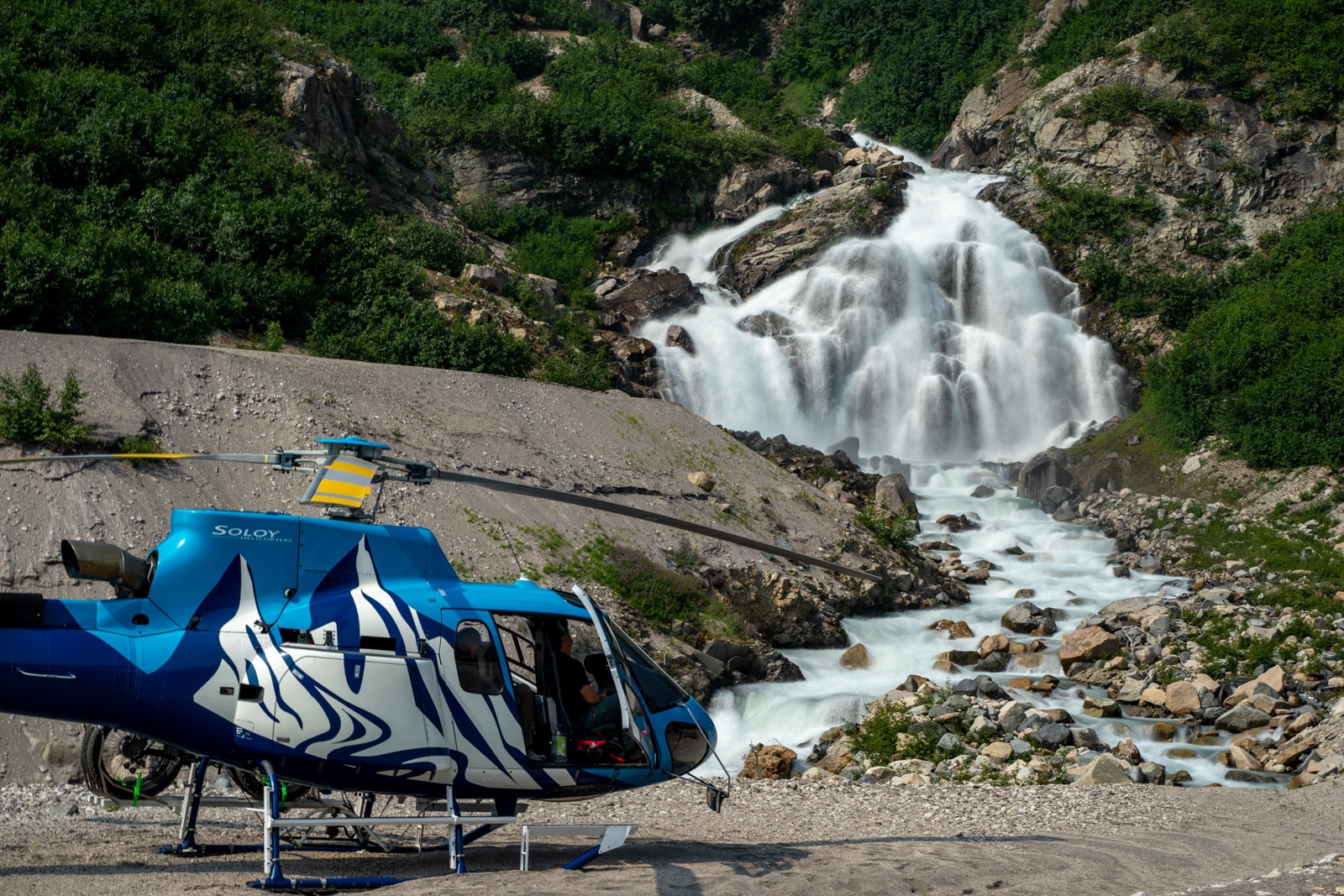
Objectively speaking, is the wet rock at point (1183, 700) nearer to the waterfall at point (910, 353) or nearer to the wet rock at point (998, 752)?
the wet rock at point (998, 752)

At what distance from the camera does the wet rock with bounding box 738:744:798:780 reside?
1396 centimetres

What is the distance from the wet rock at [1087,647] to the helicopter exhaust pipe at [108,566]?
1487cm

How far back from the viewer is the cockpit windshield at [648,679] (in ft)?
28.4

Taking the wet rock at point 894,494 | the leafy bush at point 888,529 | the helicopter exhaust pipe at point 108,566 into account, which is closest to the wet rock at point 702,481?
the leafy bush at point 888,529

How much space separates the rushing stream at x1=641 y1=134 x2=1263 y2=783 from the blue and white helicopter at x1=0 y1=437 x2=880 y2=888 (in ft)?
52.4

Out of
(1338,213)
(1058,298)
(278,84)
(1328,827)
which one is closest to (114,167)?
(278,84)

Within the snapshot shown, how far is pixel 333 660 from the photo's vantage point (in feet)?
25.2

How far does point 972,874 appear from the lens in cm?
827

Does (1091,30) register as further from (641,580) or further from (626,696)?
(626,696)

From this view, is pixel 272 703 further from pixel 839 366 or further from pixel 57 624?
pixel 839 366

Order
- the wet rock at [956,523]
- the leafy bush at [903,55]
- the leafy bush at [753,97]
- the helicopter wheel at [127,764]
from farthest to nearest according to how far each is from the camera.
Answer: the leafy bush at [903,55]
the leafy bush at [753,97]
the wet rock at [956,523]
the helicopter wheel at [127,764]

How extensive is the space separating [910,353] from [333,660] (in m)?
28.7

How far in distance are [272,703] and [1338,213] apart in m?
38.2

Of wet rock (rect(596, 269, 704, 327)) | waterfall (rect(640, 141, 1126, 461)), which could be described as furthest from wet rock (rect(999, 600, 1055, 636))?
wet rock (rect(596, 269, 704, 327))
